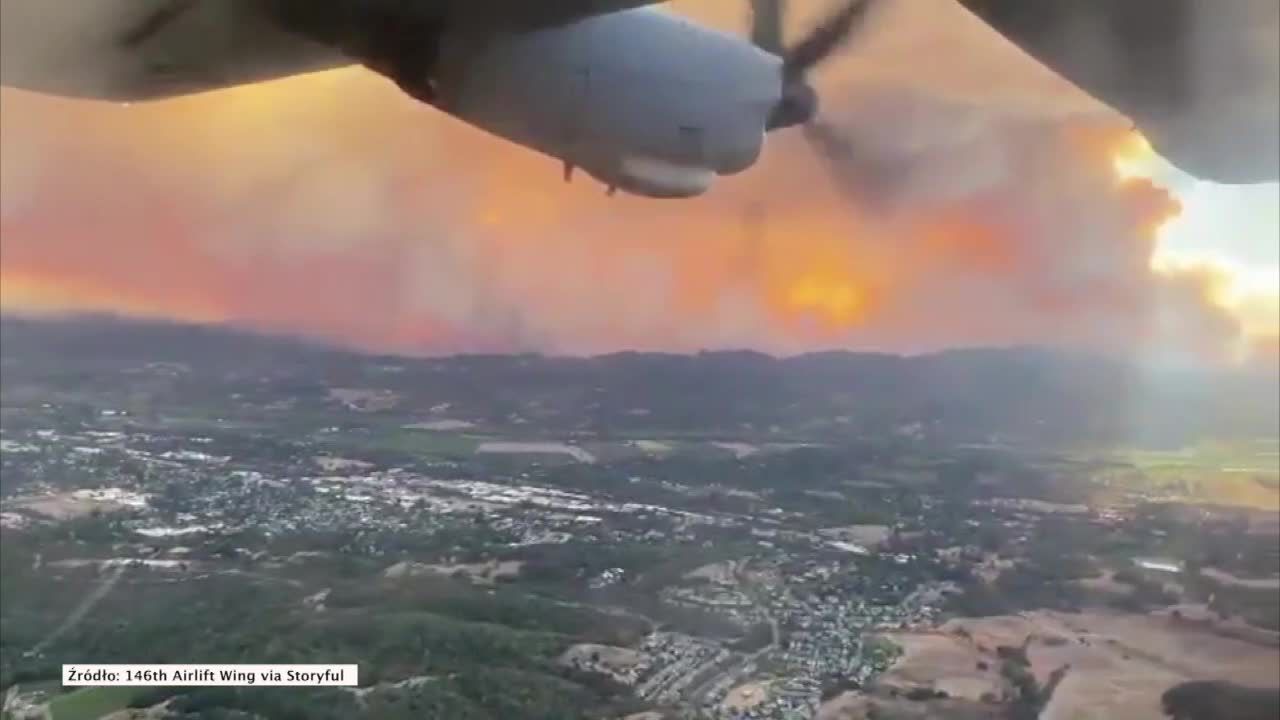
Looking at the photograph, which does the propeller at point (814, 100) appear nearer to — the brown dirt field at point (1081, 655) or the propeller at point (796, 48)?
the propeller at point (796, 48)

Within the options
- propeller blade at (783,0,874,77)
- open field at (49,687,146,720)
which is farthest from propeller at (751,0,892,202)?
open field at (49,687,146,720)

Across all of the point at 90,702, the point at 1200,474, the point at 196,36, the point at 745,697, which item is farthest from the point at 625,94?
the point at 90,702

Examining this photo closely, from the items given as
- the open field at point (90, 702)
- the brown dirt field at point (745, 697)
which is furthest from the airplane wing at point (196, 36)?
the brown dirt field at point (745, 697)

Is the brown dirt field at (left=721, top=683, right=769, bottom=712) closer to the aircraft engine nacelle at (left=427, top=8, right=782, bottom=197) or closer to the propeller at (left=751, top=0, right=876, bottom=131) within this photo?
the aircraft engine nacelle at (left=427, top=8, right=782, bottom=197)

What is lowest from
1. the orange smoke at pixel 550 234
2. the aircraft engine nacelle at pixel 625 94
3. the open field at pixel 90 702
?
the open field at pixel 90 702

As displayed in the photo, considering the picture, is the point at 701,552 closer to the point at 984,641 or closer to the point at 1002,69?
the point at 984,641
